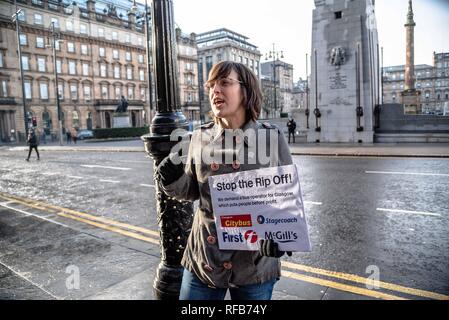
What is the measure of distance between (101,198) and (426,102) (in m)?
115

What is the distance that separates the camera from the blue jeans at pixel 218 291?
6.44ft

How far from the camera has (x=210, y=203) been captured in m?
2.08

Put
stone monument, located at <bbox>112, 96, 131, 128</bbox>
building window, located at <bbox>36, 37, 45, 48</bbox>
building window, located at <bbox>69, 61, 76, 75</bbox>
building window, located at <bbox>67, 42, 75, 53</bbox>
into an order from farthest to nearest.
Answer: building window, located at <bbox>69, 61, 76, 75</bbox>, building window, located at <bbox>67, 42, 75, 53</bbox>, building window, located at <bbox>36, 37, 45, 48</bbox>, stone monument, located at <bbox>112, 96, 131, 128</bbox>

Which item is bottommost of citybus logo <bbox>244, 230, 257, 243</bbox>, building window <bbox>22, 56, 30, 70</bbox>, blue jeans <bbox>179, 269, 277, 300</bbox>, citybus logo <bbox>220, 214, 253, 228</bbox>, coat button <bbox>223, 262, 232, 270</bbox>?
blue jeans <bbox>179, 269, 277, 300</bbox>

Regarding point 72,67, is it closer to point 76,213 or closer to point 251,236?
point 76,213

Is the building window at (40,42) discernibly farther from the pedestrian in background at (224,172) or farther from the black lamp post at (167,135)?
the pedestrian in background at (224,172)

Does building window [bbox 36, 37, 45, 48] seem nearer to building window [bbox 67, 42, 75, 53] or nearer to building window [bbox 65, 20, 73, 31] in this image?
building window [bbox 67, 42, 75, 53]

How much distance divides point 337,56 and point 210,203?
21.7 metres

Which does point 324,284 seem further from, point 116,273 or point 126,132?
point 126,132

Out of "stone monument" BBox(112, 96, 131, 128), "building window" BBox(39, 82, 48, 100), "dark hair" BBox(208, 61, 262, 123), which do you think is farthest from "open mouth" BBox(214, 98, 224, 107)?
"building window" BBox(39, 82, 48, 100)

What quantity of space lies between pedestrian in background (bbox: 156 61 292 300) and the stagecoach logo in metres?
21.3

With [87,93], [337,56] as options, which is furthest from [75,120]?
[337,56]

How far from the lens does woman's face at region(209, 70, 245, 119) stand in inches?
79.4

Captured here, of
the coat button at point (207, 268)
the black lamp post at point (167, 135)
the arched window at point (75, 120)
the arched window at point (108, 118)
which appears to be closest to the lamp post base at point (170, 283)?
the black lamp post at point (167, 135)
